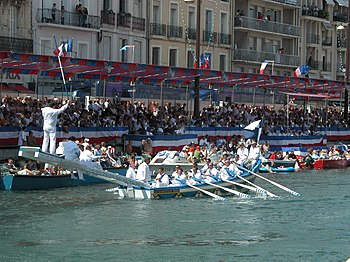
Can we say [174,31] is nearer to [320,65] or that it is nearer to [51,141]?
[320,65]

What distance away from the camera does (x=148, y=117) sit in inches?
2172

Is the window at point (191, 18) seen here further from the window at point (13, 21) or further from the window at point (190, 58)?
the window at point (13, 21)

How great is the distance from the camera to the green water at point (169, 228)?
28.4 m

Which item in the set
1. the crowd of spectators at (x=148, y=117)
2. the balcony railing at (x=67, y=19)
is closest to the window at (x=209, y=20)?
the crowd of spectators at (x=148, y=117)

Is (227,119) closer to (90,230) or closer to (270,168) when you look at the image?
(270,168)

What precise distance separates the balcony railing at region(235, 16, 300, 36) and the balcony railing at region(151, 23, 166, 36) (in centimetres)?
1182

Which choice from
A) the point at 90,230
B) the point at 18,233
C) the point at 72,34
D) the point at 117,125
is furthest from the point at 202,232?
the point at 72,34

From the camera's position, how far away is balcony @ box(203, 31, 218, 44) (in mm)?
80750

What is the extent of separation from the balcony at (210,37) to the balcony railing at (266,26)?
399 centimetres

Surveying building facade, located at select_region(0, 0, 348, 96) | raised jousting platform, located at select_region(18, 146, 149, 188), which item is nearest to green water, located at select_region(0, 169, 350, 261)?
raised jousting platform, located at select_region(18, 146, 149, 188)

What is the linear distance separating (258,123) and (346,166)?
315 inches

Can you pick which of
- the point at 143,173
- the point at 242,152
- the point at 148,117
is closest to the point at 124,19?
the point at 148,117

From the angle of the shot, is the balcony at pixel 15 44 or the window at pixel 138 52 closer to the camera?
the balcony at pixel 15 44

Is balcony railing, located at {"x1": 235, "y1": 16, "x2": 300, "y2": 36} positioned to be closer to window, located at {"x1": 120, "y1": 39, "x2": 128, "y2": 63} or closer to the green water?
window, located at {"x1": 120, "y1": 39, "x2": 128, "y2": 63}
